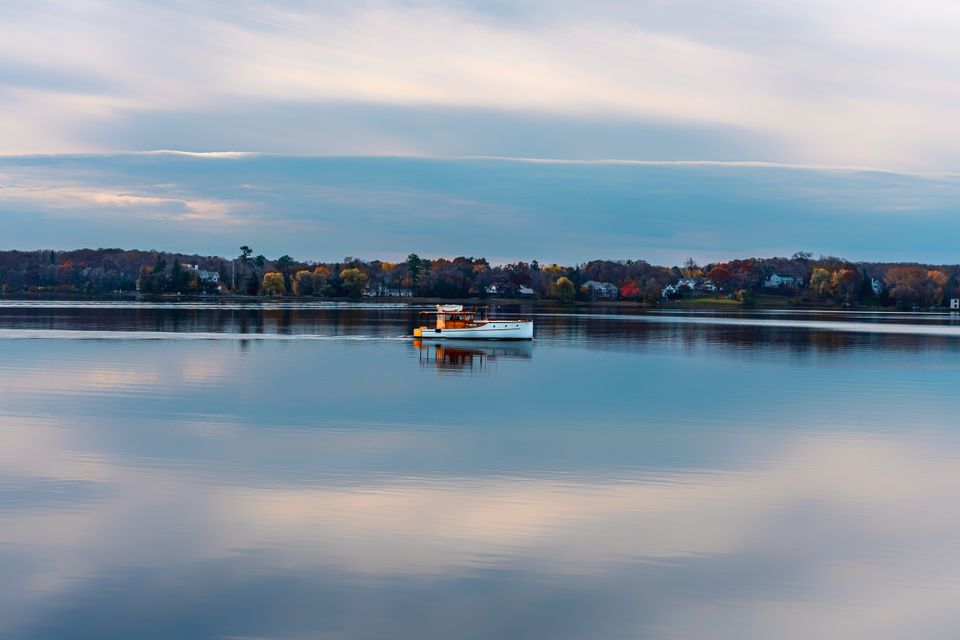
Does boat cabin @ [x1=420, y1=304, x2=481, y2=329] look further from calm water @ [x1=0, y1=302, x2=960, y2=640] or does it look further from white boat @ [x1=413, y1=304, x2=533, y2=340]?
calm water @ [x1=0, y1=302, x2=960, y2=640]

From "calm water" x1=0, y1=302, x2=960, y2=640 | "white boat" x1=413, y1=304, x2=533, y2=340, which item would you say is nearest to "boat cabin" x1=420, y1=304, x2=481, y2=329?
"white boat" x1=413, y1=304, x2=533, y2=340

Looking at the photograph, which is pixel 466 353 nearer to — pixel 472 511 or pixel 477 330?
pixel 477 330

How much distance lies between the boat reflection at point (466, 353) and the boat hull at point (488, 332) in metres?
0.52

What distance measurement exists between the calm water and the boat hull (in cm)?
3453

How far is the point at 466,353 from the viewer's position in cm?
7019

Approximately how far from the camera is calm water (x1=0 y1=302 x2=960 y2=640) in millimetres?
14570

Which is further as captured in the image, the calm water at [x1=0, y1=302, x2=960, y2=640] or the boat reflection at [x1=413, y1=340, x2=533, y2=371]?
A: the boat reflection at [x1=413, y1=340, x2=533, y2=371]

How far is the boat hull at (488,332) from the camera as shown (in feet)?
261

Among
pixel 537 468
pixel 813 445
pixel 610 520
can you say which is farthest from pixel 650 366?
pixel 610 520

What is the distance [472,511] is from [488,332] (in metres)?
61.5

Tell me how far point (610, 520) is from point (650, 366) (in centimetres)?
3920

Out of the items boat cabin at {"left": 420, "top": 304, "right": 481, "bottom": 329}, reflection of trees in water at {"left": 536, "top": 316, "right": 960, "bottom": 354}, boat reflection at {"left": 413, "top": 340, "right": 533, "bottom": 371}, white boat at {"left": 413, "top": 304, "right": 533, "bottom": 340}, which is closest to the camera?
boat reflection at {"left": 413, "top": 340, "right": 533, "bottom": 371}

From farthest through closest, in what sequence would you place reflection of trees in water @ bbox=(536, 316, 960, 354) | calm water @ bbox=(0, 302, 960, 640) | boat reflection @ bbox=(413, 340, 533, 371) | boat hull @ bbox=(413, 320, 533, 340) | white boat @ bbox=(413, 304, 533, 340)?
1. white boat @ bbox=(413, 304, 533, 340)
2. boat hull @ bbox=(413, 320, 533, 340)
3. reflection of trees in water @ bbox=(536, 316, 960, 354)
4. boat reflection @ bbox=(413, 340, 533, 371)
5. calm water @ bbox=(0, 302, 960, 640)

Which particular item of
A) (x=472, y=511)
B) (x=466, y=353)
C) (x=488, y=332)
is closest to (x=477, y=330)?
(x=488, y=332)
